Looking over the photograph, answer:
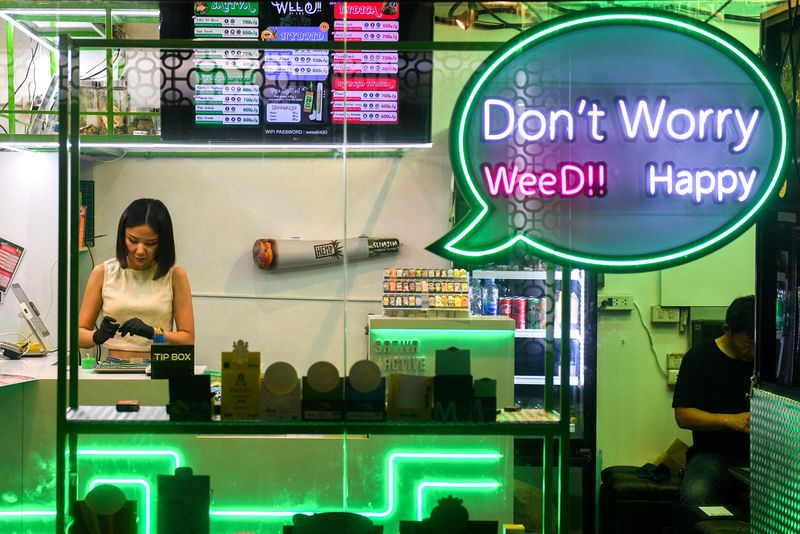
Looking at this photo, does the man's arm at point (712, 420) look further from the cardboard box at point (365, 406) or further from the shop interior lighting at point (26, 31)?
the shop interior lighting at point (26, 31)

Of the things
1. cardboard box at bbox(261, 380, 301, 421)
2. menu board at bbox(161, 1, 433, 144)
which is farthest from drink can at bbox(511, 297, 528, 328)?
cardboard box at bbox(261, 380, 301, 421)

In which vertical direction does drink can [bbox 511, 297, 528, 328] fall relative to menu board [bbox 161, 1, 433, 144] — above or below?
below

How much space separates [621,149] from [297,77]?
1.35 meters

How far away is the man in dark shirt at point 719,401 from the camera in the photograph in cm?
372

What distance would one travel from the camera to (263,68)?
10.1 ft

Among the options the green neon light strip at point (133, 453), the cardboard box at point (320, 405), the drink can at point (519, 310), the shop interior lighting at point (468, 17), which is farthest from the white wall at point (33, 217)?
the cardboard box at point (320, 405)

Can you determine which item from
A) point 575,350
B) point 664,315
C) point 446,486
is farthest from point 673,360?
point 446,486

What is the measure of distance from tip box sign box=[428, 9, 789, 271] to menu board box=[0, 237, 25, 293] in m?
3.33

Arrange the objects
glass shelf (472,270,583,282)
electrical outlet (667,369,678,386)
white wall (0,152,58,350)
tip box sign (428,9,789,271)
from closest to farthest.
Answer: tip box sign (428,9,789,271), white wall (0,152,58,350), glass shelf (472,270,583,282), electrical outlet (667,369,678,386)

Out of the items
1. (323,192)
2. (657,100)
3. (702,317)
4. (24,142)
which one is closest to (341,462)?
(657,100)

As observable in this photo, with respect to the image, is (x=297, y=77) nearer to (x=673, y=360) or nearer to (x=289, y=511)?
(x=289, y=511)

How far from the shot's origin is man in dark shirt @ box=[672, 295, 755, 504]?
3723 mm

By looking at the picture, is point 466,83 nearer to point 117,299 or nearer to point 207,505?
point 207,505

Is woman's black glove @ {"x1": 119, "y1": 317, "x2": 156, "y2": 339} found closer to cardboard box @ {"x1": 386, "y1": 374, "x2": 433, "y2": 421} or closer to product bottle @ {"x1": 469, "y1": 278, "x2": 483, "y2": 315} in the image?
cardboard box @ {"x1": 386, "y1": 374, "x2": 433, "y2": 421}
